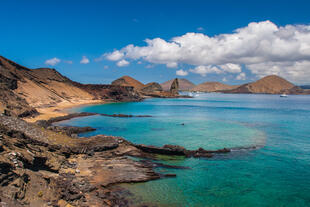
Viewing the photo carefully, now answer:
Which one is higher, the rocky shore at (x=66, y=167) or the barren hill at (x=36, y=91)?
the barren hill at (x=36, y=91)

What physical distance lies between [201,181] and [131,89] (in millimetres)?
140974

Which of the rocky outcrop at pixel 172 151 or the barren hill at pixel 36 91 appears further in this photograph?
the barren hill at pixel 36 91

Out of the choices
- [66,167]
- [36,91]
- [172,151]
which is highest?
[36,91]

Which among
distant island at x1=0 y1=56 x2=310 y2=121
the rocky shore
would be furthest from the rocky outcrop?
distant island at x1=0 y1=56 x2=310 y2=121

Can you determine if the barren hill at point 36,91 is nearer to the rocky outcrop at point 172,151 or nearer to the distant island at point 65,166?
the distant island at point 65,166

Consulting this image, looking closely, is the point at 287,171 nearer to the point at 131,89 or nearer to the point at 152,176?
the point at 152,176

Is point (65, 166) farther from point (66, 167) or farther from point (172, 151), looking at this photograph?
point (172, 151)

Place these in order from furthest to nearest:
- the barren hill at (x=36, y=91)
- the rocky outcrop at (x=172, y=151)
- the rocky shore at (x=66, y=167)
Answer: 1. the barren hill at (x=36, y=91)
2. the rocky outcrop at (x=172, y=151)
3. the rocky shore at (x=66, y=167)

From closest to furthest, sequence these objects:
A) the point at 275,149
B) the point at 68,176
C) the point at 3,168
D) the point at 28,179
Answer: the point at 3,168 < the point at 28,179 < the point at 68,176 < the point at 275,149

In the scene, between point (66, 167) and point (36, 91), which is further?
point (36, 91)

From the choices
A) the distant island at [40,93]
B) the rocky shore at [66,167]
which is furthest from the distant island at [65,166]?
the distant island at [40,93]

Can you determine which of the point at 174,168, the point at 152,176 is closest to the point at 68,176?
the point at 152,176

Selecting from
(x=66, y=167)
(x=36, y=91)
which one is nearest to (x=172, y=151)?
(x=66, y=167)

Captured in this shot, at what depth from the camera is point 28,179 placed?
12656 mm
